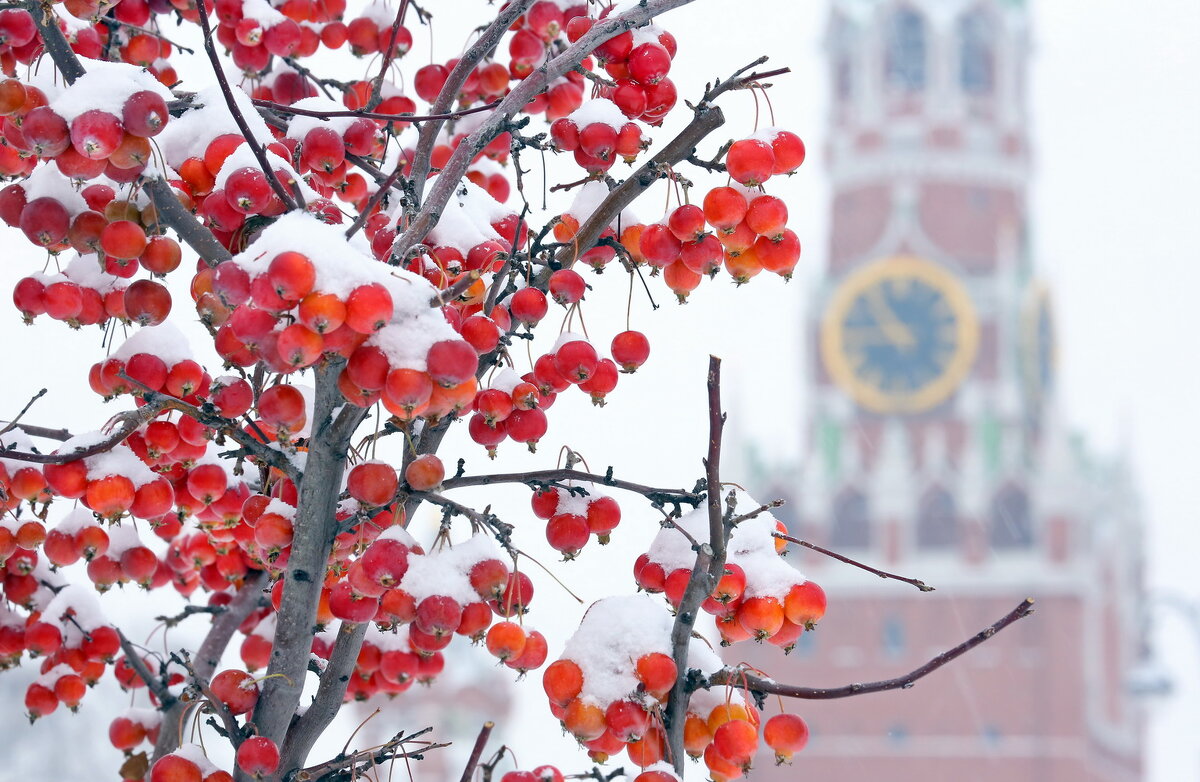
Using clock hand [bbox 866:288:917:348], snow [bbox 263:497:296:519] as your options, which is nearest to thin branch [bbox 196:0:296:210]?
snow [bbox 263:497:296:519]

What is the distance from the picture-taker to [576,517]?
7.25ft

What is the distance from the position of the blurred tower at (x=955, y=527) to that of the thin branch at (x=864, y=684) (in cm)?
3060

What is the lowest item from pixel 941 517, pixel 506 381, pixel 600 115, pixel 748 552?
pixel 748 552

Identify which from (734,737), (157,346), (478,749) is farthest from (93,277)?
(734,737)

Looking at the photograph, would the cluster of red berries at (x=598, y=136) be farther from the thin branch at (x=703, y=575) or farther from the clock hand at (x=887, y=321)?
the clock hand at (x=887, y=321)

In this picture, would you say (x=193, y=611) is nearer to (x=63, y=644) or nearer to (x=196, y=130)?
(x=63, y=644)

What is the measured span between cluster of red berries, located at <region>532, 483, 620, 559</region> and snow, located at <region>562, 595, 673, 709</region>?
0.54 ft

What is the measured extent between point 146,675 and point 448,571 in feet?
2.45

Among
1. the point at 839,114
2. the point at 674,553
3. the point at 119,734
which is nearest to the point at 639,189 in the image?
the point at 674,553

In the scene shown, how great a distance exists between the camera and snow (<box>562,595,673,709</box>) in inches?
76.6

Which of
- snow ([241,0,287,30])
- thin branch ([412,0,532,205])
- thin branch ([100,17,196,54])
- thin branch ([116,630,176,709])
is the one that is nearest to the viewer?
thin branch ([412,0,532,205])

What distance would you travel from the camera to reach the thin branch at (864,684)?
5.64 ft

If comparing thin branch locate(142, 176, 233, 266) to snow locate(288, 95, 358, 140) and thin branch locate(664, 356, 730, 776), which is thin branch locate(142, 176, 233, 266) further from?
thin branch locate(664, 356, 730, 776)

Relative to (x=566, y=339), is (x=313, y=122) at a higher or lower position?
higher
